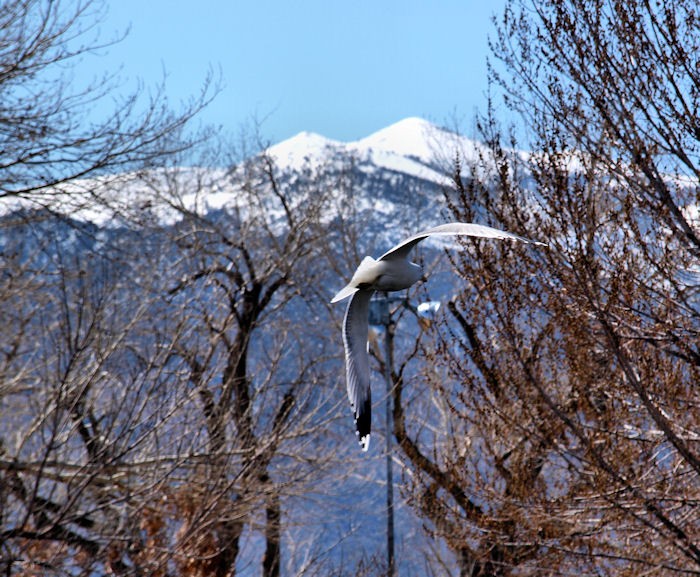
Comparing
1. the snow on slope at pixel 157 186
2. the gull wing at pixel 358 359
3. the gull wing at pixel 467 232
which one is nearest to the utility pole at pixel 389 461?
the snow on slope at pixel 157 186

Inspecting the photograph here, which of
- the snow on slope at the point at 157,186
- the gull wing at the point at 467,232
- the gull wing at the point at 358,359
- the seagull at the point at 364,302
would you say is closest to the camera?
the gull wing at the point at 467,232

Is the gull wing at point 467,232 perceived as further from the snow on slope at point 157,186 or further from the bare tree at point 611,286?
the snow on slope at point 157,186

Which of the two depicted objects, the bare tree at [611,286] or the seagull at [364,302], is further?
the bare tree at [611,286]

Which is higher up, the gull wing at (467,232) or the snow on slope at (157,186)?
the snow on slope at (157,186)

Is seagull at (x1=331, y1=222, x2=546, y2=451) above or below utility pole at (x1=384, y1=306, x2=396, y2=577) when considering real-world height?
below

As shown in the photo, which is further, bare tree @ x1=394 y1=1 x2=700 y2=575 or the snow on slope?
the snow on slope

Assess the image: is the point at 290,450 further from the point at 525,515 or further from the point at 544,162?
the point at 544,162

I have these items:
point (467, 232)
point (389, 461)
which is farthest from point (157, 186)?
point (467, 232)

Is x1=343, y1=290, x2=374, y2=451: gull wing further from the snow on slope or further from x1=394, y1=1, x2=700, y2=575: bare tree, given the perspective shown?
the snow on slope

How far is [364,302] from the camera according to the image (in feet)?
16.6

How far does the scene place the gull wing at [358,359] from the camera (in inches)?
191

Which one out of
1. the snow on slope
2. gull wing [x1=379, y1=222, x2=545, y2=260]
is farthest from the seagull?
the snow on slope

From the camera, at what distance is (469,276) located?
8.39 meters

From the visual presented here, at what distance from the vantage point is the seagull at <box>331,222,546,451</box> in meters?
4.60
